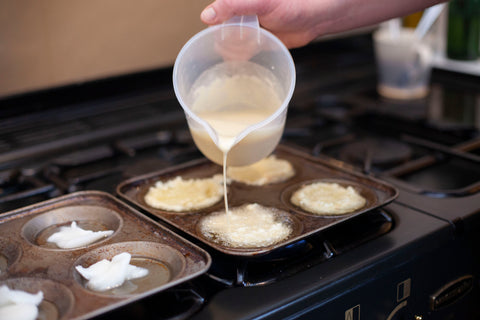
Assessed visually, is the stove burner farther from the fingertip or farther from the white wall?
the white wall

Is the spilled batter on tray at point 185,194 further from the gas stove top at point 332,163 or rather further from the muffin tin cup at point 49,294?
the muffin tin cup at point 49,294

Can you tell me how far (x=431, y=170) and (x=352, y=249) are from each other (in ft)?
1.98

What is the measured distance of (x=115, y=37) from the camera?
1.88 metres

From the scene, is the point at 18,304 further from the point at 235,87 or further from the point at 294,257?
the point at 235,87

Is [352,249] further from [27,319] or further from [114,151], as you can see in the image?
[114,151]

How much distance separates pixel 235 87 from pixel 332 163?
0.35m

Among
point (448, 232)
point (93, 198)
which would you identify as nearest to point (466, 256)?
point (448, 232)

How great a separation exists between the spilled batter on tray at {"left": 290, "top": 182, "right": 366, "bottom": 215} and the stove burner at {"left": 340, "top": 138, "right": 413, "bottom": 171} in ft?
0.75

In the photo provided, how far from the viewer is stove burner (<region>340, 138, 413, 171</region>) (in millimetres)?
1696

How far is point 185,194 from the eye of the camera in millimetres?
1409

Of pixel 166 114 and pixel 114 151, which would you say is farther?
pixel 166 114

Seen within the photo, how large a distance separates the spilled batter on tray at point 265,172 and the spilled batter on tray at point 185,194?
0.06m

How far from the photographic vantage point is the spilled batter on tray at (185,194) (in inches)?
53.2

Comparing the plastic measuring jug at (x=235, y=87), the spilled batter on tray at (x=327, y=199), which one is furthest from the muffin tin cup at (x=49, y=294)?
the spilled batter on tray at (x=327, y=199)
